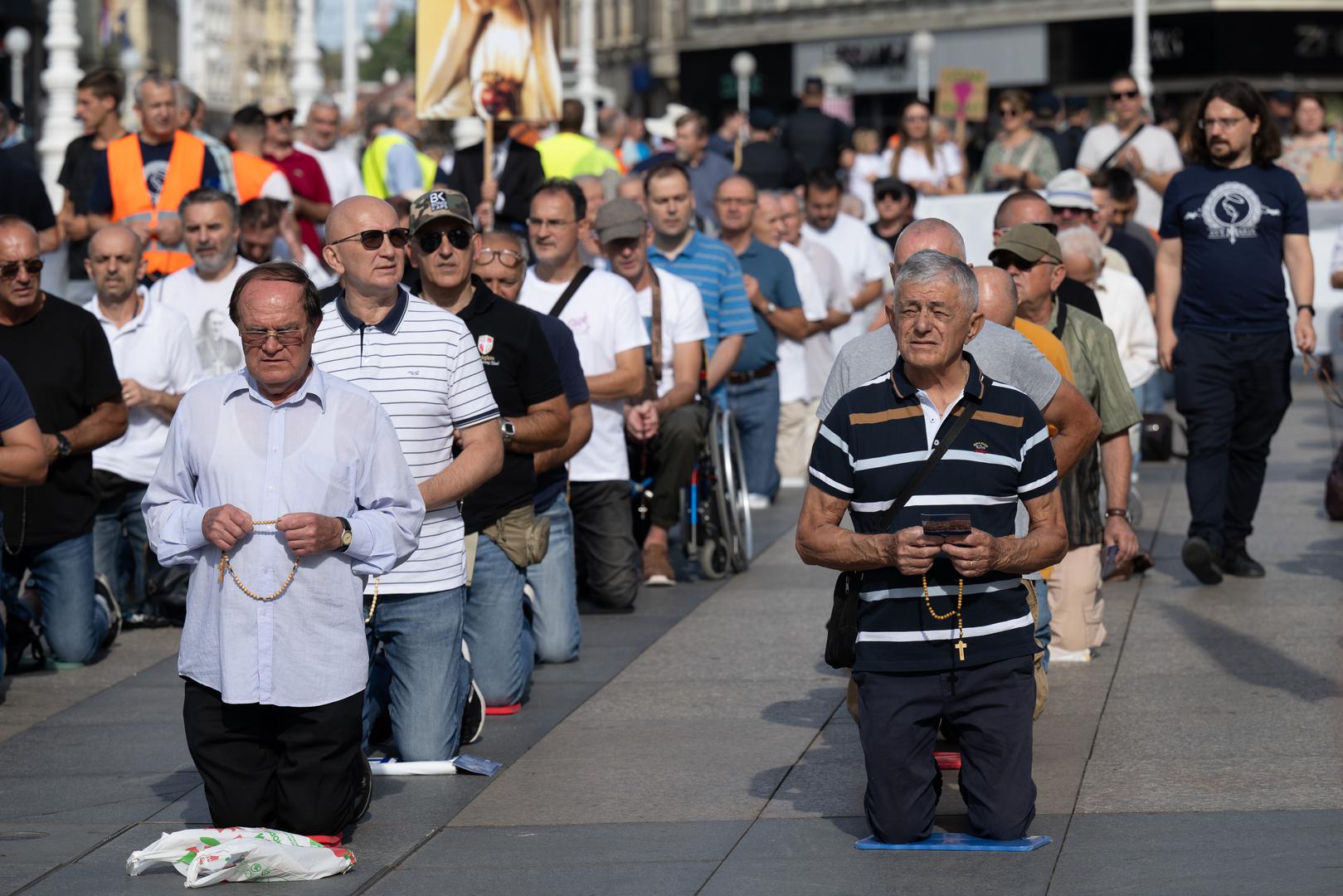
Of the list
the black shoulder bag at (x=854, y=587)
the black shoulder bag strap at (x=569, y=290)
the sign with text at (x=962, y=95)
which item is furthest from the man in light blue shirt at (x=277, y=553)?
the sign with text at (x=962, y=95)

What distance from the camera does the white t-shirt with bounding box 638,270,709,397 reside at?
1134 cm

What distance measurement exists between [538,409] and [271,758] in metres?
2.31

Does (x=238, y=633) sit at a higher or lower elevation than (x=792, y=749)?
higher

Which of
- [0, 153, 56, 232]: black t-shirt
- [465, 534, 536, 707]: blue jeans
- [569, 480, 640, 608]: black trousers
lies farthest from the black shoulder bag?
[0, 153, 56, 232]: black t-shirt

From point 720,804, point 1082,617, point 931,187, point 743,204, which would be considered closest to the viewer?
point 720,804

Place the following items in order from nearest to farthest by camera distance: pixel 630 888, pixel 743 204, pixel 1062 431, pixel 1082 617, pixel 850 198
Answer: pixel 630 888 < pixel 1062 431 < pixel 1082 617 < pixel 743 204 < pixel 850 198

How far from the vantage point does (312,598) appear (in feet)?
20.4

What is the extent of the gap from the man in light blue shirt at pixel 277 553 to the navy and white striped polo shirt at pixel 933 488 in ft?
4.16

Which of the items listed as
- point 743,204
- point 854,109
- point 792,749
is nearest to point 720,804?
point 792,749

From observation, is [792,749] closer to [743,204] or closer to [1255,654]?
[1255,654]

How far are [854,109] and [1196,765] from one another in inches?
2079

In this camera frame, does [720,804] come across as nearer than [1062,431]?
Yes

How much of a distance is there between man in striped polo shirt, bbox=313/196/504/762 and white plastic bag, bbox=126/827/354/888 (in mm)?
1143

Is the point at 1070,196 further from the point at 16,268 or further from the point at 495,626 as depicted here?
the point at 16,268
